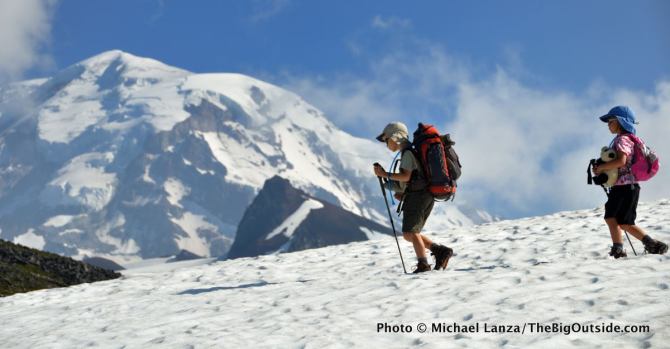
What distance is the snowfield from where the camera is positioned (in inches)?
382

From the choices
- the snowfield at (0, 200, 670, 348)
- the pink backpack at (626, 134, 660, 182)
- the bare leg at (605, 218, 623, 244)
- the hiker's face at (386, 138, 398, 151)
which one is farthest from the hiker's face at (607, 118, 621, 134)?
the hiker's face at (386, 138, 398, 151)

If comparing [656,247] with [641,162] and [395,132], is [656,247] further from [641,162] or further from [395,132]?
[395,132]

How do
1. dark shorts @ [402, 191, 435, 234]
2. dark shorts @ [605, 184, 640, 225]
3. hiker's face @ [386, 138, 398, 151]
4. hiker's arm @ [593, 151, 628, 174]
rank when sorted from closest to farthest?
hiker's arm @ [593, 151, 628, 174] < dark shorts @ [605, 184, 640, 225] < dark shorts @ [402, 191, 435, 234] < hiker's face @ [386, 138, 398, 151]

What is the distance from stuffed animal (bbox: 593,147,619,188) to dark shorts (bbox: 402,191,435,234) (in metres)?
2.90

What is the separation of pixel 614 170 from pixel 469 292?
3.48 m

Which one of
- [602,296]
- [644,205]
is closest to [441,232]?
[644,205]

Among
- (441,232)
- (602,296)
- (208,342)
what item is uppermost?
(441,232)

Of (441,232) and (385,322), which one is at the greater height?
(441,232)

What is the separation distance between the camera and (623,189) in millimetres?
12906

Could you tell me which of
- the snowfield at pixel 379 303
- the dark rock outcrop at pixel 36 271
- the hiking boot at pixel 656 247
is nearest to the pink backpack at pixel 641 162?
the hiking boot at pixel 656 247

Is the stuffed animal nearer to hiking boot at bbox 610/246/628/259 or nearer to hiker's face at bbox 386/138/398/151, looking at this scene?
hiking boot at bbox 610/246/628/259

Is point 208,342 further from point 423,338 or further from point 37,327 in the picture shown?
point 37,327

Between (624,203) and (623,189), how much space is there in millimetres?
241

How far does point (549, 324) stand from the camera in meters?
9.50
